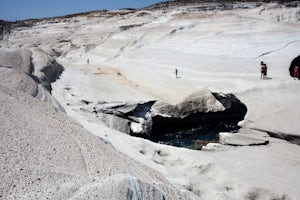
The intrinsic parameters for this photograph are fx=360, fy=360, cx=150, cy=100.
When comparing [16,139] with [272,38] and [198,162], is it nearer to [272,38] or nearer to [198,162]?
[198,162]

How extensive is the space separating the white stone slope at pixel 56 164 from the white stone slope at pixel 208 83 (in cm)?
162

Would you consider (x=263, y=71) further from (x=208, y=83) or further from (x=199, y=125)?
(x=199, y=125)

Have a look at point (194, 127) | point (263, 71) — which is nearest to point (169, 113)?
point (194, 127)

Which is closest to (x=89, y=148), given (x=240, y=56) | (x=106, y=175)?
(x=106, y=175)

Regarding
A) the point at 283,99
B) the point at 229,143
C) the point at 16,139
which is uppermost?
the point at 16,139

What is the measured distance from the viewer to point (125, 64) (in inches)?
930

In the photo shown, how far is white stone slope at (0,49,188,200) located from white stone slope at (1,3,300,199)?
162 cm

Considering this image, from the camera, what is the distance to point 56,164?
6.35m

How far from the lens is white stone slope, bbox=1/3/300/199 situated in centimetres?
866

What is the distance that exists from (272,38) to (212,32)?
15.6 feet

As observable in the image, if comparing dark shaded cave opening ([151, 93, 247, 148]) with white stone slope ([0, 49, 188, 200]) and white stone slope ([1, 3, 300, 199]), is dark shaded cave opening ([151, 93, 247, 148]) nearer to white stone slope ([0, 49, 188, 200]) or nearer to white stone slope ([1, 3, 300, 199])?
white stone slope ([1, 3, 300, 199])

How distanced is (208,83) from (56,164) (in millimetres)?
10906

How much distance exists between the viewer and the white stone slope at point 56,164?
5.30 m

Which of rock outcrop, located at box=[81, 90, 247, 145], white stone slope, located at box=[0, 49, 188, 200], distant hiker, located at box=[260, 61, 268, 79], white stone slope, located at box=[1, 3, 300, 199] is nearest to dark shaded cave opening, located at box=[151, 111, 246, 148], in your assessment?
rock outcrop, located at box=[81, 90, 247, 145]
